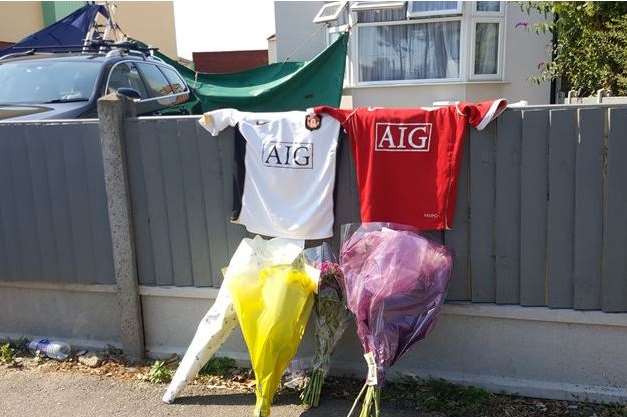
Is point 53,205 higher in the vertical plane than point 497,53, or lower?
lower

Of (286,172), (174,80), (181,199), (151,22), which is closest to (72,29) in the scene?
(174,80)

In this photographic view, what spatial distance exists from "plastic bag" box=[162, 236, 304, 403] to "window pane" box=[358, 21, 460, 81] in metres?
6.44

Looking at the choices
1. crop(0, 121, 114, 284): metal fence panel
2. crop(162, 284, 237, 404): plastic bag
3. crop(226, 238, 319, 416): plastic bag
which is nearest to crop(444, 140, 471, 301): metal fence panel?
crop(226, 238, 319, 416): plastic bag

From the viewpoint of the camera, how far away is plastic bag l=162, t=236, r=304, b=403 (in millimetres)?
3535

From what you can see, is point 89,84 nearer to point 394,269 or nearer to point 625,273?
point 394,269

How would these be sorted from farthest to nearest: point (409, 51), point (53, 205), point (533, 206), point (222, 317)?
point (409, 51) → point (53, 205) → point (222, 317) → point (533, 206)

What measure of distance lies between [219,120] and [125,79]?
3.24 metres

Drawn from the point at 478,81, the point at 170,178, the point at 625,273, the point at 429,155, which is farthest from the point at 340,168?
the point at 478,81

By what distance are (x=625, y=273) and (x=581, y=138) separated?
78cm

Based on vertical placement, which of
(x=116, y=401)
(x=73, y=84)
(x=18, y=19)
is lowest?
(x=116, y=401)

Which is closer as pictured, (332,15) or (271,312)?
(271,312)

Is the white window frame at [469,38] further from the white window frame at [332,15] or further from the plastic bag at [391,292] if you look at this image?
the plastic bag at [391,292]

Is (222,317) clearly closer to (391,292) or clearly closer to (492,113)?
(391,292)

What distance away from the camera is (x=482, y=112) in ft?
10.8
